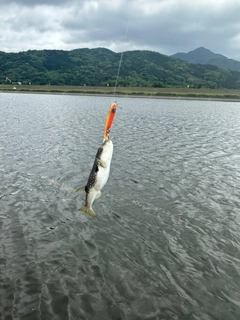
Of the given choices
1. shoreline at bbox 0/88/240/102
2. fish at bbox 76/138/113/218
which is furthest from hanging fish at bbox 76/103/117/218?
shoreline at bbox 0/88/240/102

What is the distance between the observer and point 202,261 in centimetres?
863

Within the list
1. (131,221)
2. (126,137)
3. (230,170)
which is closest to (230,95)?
(126,137)

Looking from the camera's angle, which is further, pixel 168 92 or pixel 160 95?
pixel 168 92

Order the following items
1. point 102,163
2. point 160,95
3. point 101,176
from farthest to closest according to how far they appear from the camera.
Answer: point 160,95, point 101,176, point 102,163

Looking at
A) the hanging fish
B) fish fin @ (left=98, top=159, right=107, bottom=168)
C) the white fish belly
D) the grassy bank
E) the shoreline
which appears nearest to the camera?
the hanging fish

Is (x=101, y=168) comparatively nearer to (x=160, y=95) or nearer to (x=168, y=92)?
(x=160, y=95)

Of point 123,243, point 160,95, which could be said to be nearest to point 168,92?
point 160,95

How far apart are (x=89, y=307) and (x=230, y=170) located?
1466cm

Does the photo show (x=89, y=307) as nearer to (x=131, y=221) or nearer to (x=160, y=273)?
(x=160, y=273)

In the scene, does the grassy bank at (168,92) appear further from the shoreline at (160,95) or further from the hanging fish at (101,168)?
the hanging fish at (101,168)

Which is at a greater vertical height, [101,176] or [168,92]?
[168,92]

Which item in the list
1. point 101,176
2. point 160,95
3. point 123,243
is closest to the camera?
point 101,176

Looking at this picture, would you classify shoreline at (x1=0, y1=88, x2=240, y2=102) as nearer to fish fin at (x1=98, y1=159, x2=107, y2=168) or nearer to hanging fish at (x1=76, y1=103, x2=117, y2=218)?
hanging fish at (x1=76, y1=103, x2=117, y2=218)

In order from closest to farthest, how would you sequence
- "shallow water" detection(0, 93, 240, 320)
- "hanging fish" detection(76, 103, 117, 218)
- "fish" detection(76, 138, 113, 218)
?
"hanging fish" detection(76, 103, 117, 218) → "fish" detection(76, 138, 113, 218) → "shallow water" detection(0, 93, 240, 320)
